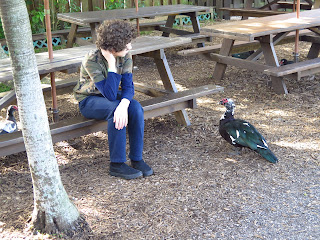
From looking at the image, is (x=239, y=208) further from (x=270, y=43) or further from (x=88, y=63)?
(x=270, y=43)

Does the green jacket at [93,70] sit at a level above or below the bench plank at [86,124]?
above

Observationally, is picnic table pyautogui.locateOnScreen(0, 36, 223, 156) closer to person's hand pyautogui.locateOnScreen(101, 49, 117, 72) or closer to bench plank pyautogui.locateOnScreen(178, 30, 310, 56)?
person's hand pyautogui.locateOnScreen(101, 49, 117, 72)

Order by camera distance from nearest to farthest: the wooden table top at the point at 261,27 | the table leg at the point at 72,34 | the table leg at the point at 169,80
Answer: the table leg at the point at 169,80 → the wooden table top at the point at 261,27 → the table leg at the point at 72,34

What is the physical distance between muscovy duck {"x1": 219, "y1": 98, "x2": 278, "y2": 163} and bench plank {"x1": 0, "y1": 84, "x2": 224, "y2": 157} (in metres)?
0.51

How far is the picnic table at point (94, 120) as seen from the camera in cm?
375

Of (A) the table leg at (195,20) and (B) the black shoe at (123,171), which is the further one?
(A) the table leg at (195,20)

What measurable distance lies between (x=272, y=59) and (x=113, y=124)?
328cm

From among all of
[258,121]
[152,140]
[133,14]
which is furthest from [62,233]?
[133,14]

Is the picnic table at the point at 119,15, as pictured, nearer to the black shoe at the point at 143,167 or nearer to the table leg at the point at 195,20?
the table leg at the point at 195,20

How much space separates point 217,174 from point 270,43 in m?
2.87

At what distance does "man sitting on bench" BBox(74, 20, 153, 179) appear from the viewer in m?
3.78

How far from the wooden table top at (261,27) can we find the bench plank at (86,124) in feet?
3.26

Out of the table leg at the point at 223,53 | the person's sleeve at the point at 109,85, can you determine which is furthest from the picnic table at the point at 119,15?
the person's sleeve at the point at 109,85

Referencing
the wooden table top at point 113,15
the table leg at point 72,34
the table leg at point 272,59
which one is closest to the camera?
the table leg at point 272,59
